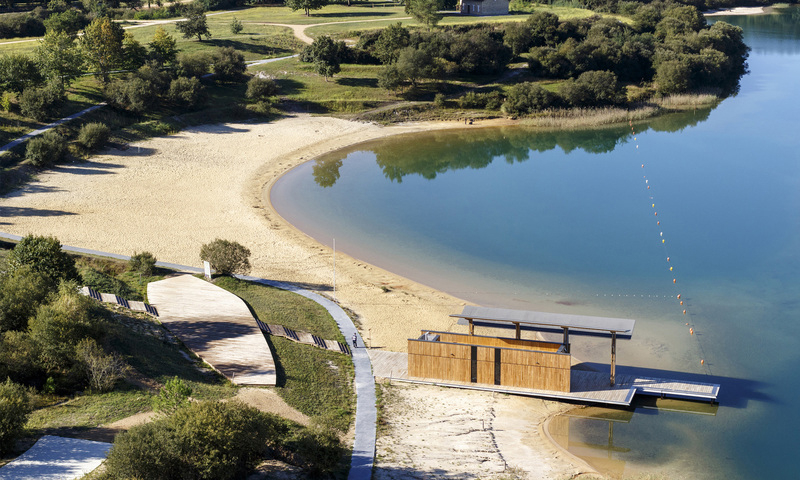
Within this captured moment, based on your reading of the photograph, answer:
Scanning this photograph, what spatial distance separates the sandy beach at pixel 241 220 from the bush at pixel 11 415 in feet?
33.4

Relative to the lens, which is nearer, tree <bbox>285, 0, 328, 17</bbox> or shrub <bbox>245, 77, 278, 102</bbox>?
shrub <bbox>245, 77, 278, 102</bbox>

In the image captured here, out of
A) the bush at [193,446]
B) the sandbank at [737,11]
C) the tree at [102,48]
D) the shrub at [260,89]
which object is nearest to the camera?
the bush at [193,446]

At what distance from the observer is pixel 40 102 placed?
197ft

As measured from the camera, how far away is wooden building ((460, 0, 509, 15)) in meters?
107

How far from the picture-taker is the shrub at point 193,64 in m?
73.8

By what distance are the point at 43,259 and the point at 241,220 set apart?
1770 cm

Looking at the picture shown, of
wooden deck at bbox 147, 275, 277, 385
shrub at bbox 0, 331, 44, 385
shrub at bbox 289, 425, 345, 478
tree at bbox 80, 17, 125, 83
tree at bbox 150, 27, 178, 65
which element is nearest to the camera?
shrub at bbox 289, 425, 345, 478

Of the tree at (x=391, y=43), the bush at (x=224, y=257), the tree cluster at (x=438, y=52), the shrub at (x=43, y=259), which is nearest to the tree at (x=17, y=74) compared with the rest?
the tree cluster at (x=438, y=52)

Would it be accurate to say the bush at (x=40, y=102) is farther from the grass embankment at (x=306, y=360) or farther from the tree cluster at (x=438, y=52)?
the grass embankment at (x=306, y=360)

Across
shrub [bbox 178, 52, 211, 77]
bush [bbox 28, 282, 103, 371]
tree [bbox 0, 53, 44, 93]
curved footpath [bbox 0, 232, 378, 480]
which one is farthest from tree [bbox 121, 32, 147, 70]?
bush [bbox 28, 282, 103, 371]

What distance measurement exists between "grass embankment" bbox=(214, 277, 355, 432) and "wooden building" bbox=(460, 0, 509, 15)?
79.9m

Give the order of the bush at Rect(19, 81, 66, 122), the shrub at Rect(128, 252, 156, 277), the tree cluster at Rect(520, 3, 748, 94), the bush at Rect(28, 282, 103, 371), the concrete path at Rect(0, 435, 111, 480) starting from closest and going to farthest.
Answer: the concrete path at Rect(0, 435, 111, 480), the bush at Rect(28, 282, 103, 371), the shrub at Rect(128, 252, 156, 277), the bush at Rect(19, 81, 66, 122), the tree cluster at Rect(520, 3, 748, 94)

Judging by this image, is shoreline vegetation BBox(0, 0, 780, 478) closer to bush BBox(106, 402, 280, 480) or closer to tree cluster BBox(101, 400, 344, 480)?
tree cluster BBox(101, 400, 344, 480)

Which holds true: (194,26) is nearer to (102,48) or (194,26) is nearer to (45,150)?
(102,48)
